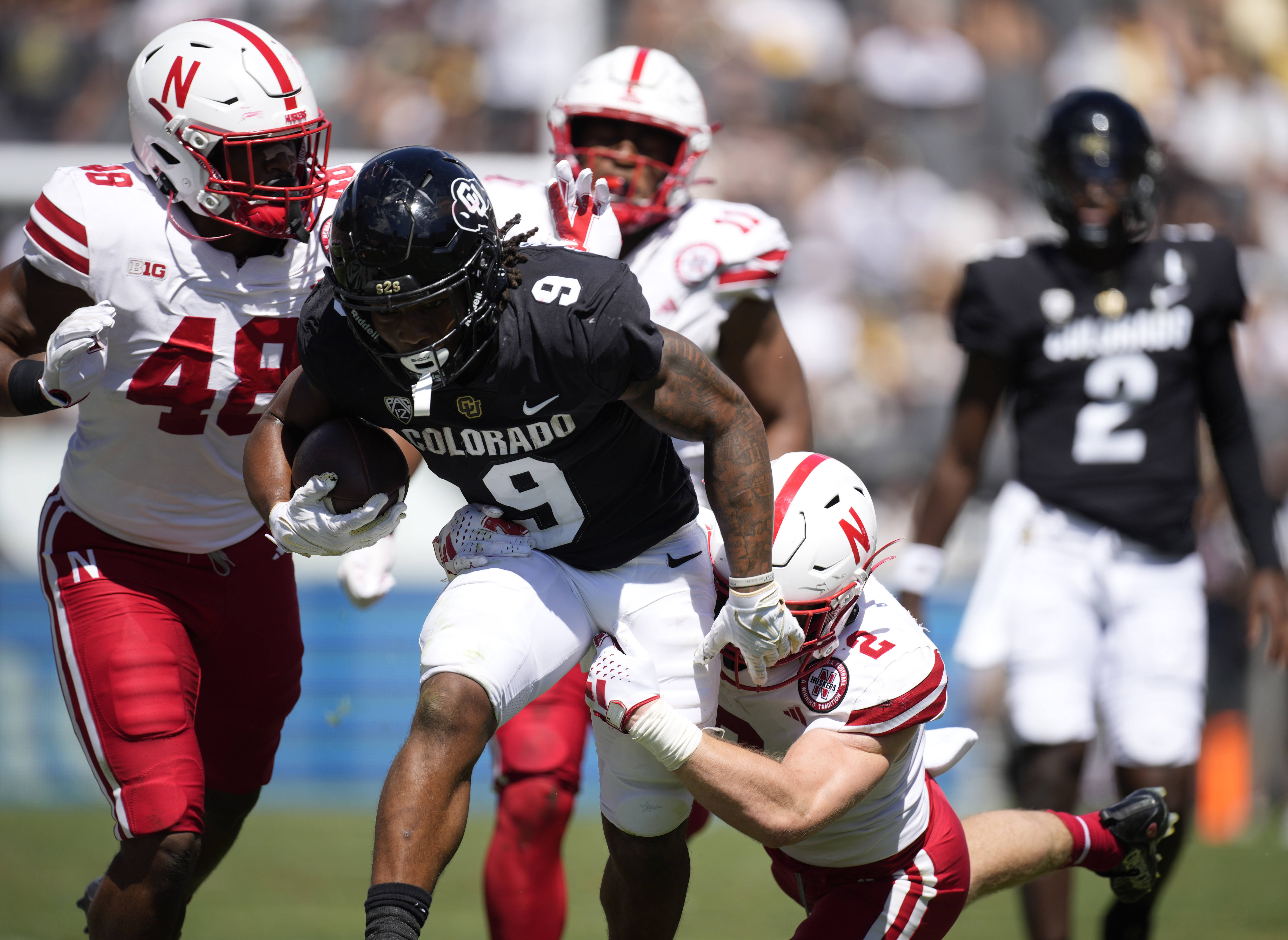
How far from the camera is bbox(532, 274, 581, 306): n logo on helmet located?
2.83m

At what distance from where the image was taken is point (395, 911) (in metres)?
2.59

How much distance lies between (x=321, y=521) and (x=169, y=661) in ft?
2.22

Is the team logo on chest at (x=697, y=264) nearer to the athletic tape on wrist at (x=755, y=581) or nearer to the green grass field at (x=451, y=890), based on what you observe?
the athletic tape on wrist at (x=755, y=581)

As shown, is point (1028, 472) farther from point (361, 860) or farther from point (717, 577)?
point (361, 860)

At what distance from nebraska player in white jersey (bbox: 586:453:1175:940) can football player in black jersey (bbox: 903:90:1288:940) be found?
941mm

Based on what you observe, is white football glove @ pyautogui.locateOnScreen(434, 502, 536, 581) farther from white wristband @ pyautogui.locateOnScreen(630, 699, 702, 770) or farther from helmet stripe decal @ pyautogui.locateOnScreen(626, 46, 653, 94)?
helmet stripe decal @ pyautogui.locateOnScreen(626, 46, 653, 94)

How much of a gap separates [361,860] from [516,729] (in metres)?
2.46

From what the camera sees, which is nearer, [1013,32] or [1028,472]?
[1028,472]

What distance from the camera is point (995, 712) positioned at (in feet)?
24.1

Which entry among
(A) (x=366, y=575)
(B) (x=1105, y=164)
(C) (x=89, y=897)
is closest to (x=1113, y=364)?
(B) (x=1105, y=164)

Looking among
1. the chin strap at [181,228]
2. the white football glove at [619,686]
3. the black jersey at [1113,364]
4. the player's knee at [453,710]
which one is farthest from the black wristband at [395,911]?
the black jersey at [1113,364]

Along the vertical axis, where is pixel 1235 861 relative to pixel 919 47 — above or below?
below

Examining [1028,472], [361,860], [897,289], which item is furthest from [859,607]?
[897,289]

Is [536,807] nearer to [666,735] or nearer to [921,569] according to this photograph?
[666,735]
